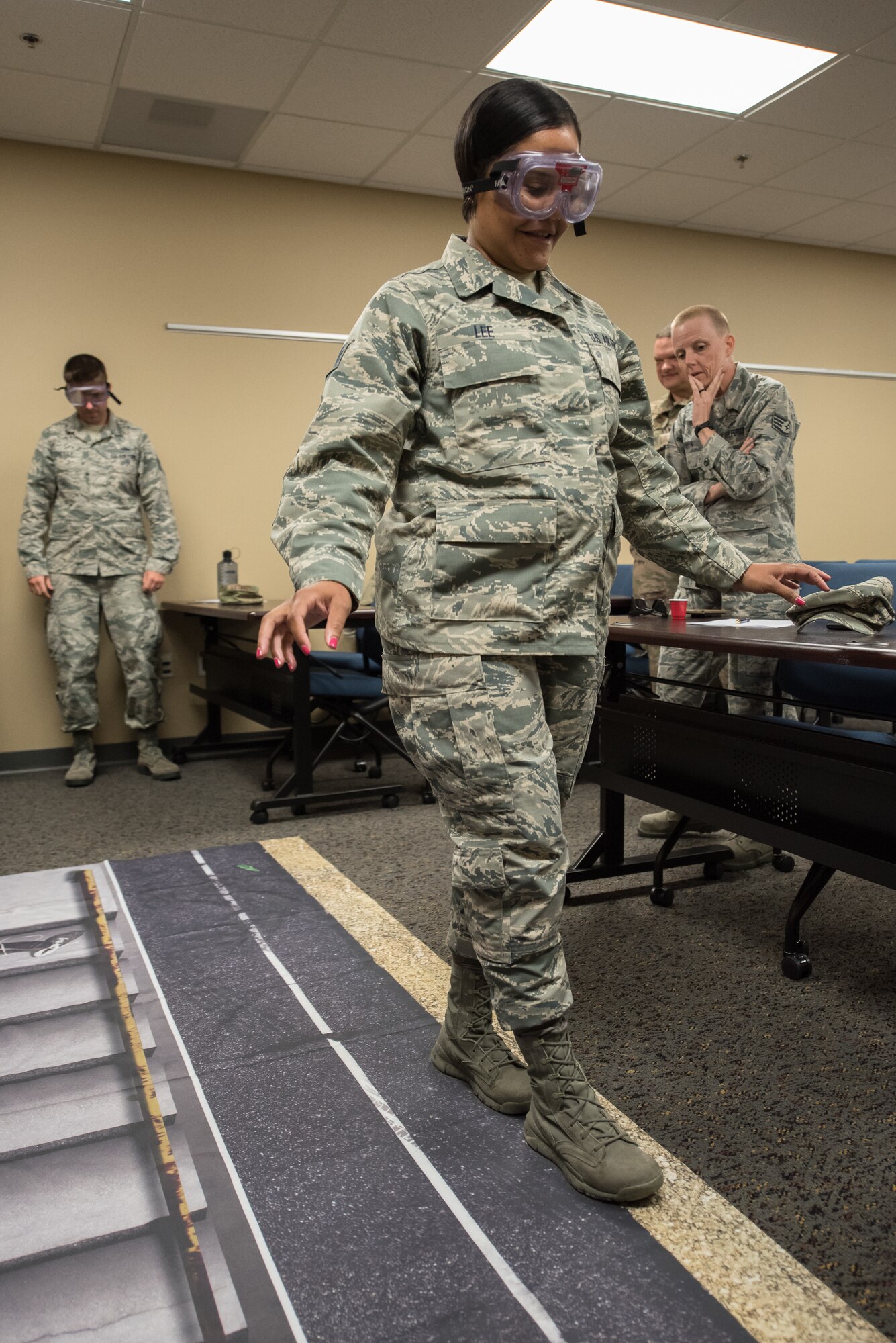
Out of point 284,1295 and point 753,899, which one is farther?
point 753,899

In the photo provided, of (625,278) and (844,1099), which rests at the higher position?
(625,278)

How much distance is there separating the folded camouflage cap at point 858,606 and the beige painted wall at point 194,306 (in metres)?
3.52

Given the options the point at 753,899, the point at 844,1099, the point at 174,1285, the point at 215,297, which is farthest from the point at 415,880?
the point at 215,297

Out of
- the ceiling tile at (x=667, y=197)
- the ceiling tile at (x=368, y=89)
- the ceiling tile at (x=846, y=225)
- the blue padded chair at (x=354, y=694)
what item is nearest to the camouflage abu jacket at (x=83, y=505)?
the blue padded chair at (x=354, y=694)

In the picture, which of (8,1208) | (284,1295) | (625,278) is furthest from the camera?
(625,278)

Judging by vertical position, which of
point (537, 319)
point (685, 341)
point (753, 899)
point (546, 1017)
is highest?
point (685, 341)

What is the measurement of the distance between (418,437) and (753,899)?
1699mm

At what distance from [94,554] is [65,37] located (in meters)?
1.94

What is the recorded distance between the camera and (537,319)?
1.37 metres

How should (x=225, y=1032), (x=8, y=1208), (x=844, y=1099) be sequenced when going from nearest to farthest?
(x=8, y=1208)
(x=844, y=1099)
(x=225, y=1032)

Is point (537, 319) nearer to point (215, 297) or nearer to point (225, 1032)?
point (225, 1032)

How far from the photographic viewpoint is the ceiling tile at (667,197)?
4.99 m

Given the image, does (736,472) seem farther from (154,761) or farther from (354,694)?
(154,761)

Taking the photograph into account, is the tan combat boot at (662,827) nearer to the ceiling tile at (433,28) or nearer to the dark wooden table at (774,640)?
the dark wooden table at (774,640)
